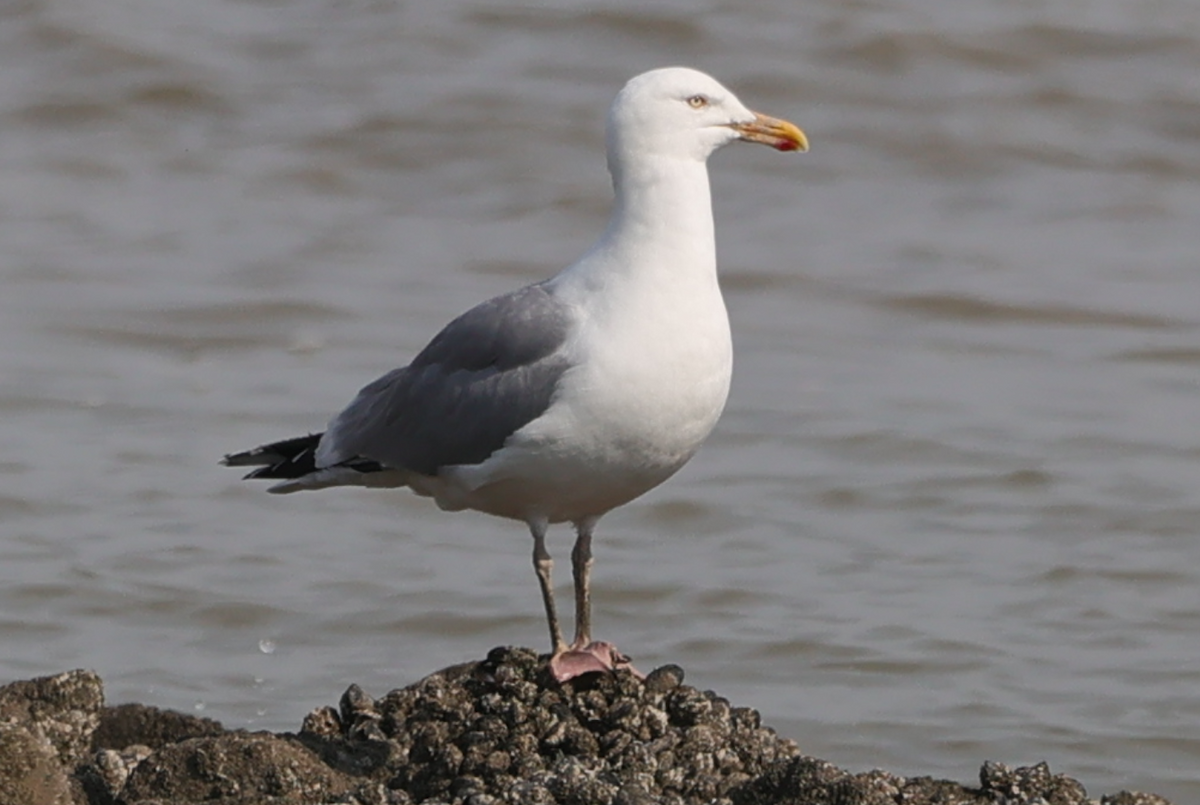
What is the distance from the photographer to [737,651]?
26.2 ft

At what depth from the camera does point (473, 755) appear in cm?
538

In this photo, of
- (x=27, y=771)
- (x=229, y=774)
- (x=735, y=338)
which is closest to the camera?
(x=27, y=771)

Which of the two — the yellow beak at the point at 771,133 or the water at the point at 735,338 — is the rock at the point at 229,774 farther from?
the yellow beak at the point at 771,133

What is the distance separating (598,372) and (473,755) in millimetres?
1047

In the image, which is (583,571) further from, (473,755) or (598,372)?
(473,755)

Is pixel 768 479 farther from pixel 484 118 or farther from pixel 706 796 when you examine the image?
pixel 484 118

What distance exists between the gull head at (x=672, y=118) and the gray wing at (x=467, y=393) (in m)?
0.47

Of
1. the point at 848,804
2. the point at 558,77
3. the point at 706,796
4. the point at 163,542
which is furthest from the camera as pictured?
the point at 558,77

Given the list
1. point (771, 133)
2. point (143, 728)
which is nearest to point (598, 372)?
point (771, 133)

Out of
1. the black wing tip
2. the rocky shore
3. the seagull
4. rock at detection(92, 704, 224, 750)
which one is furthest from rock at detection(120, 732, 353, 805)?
the black wing tip

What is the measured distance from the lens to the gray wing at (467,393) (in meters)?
5.92

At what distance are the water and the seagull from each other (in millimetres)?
1456

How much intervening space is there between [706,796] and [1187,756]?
2541 millimetres

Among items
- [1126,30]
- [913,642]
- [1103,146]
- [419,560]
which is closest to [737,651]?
[913,642]
